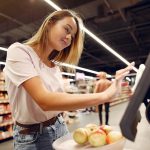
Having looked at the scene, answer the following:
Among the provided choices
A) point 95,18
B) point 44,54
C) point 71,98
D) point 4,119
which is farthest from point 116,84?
point 95,18

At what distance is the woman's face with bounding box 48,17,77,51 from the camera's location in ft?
4.12

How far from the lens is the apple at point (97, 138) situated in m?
1.00

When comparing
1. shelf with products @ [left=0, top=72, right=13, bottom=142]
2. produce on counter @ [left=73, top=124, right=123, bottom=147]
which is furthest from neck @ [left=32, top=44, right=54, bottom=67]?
shelf with products @ [left=0, top=72, right=13, bottom=142]

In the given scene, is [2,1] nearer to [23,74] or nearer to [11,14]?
[11,14]

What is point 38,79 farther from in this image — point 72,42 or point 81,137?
point 72,42

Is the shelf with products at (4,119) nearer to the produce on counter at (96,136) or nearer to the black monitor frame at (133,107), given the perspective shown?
the produce on counter at (96,136)

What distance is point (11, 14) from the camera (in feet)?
29.1

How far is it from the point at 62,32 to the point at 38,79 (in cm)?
32

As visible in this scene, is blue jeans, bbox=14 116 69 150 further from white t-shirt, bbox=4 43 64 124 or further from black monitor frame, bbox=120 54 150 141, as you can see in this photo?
black monitor frame, bbox=120 54 150 141

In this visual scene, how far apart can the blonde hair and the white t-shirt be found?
0.33ft

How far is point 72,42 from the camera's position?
144cm

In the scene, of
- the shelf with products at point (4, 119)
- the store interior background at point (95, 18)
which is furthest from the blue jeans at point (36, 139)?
the shelf with products at point (4, 119)

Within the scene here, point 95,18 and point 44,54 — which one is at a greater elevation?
point 95,18

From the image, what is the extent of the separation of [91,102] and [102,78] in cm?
700
